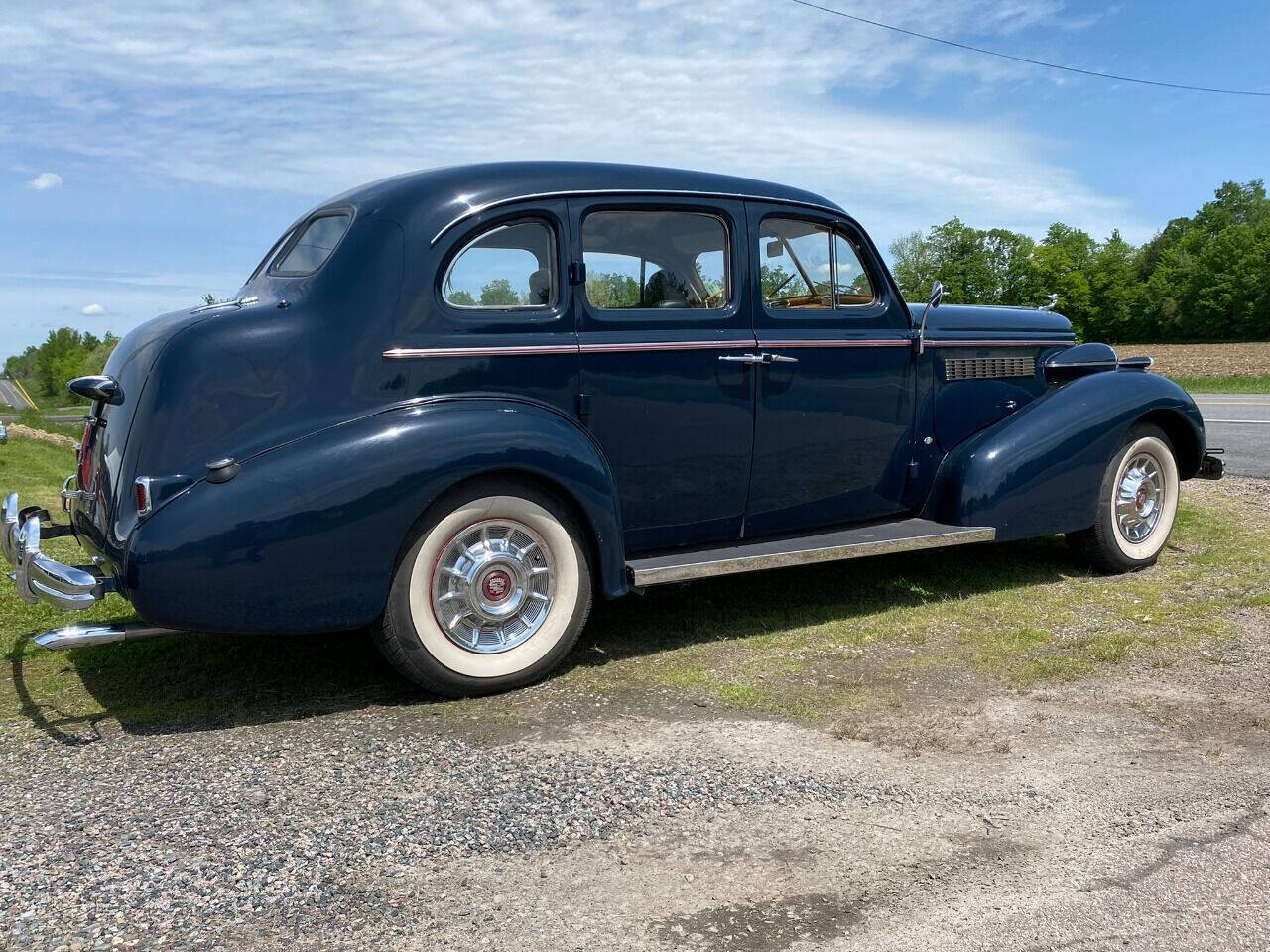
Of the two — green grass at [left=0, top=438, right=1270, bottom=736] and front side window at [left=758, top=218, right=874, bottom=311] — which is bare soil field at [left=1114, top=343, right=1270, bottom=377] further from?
front side window at [left=758, top=218, right=874, bottom=311]

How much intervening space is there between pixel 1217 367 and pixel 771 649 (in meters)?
31.5

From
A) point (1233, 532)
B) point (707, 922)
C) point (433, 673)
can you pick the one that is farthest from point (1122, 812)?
point (1233, 532)

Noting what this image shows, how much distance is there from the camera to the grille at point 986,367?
5734 mm

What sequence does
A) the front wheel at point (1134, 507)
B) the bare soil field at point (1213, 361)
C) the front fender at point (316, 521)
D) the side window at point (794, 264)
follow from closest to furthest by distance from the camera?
1. the front fender at point (316, 521)
2. the side window at point (794, 264)
3. the front wheel at point (1134, 507)
4. the bare soil field at point (1213, 361)

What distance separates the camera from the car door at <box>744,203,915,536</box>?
197 inches

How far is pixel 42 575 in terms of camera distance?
3926 mm

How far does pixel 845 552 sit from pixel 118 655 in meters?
3.26

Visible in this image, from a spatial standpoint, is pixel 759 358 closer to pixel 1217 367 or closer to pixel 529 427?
pixel 529 427

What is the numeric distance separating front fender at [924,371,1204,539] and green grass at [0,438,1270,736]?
0.42 metres

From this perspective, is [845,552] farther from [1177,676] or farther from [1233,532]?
[1233,532]

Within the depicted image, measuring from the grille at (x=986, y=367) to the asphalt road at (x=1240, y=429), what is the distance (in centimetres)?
491

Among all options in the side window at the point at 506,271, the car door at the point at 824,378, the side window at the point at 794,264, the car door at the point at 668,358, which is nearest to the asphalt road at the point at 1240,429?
the car door at the point at 824,378

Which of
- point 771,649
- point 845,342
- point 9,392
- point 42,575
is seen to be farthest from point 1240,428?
point 9,392

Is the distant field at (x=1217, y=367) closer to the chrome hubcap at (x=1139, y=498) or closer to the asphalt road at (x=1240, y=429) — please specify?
the asphalt road at (x=1240, y=429)
